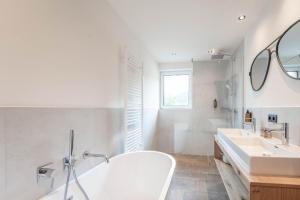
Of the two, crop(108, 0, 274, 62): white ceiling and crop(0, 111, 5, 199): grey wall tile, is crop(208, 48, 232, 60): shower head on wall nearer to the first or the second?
crop(108, 0, 274, 62): white ceiling

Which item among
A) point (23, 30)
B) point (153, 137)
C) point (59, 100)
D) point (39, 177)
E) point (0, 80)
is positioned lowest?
point (153, 137)

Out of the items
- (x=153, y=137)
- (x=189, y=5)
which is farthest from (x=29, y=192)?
(x=153, y=137)

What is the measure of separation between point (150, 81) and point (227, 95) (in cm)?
167

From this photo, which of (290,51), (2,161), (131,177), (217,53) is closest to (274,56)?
(290,51)

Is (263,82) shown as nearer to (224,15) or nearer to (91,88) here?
(224,15)

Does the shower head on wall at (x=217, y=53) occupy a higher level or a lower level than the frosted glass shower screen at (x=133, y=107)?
higher

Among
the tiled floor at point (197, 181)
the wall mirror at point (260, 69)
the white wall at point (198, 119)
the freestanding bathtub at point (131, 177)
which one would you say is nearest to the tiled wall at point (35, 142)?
the freestanding bathtub at point (131, 177)

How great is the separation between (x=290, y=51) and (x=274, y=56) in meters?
0.33

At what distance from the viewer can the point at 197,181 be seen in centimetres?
345

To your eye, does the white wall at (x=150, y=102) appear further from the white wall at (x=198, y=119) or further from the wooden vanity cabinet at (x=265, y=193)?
the wooden vanity cabinet at (x=265, y=193)

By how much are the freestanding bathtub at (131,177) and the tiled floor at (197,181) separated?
205 millimetres

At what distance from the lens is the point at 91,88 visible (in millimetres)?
2053

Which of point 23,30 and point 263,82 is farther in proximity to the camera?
point 263,82

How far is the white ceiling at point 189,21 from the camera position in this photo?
2355mm
